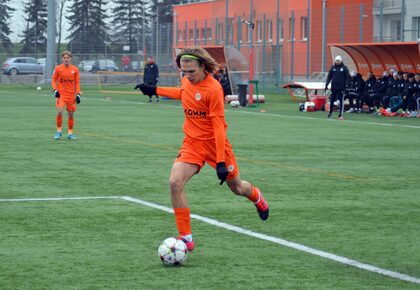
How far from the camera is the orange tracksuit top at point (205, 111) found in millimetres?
8710

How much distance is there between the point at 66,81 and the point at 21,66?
171 ft

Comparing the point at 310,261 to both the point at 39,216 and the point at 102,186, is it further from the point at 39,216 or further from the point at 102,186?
the point at 102,186

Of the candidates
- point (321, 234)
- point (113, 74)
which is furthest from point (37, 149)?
point (113, 74)

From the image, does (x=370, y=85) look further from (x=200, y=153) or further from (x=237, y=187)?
(x=200, y=153)

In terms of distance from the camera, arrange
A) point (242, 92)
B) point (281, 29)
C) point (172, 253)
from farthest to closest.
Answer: point (281, 29)
point (242, 92)
point (172, 253)

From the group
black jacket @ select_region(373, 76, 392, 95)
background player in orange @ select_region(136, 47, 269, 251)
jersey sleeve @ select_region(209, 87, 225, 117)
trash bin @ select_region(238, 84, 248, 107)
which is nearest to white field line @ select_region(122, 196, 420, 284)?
background player in orange @ select_region(136, 47, 269, 251)

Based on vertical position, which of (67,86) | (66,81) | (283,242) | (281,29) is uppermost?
(281,29)

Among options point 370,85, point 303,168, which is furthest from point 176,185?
point 370,85

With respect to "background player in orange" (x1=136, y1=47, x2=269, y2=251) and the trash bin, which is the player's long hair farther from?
the trash bin

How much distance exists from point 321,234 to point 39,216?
3133 millimetres

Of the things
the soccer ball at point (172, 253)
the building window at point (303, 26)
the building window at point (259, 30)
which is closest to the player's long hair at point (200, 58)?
the soccer ball at point (172, 253)

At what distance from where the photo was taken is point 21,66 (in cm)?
7294

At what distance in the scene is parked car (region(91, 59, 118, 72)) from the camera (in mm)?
69875

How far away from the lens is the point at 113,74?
67.9 m
